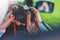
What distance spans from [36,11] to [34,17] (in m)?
0.05

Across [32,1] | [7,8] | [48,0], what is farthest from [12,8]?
[48,0]

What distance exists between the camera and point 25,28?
1.22 metres

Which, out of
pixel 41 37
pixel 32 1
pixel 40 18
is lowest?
pixel 41 37

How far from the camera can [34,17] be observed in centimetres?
122

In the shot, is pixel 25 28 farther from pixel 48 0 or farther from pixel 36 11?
pixel 48 0

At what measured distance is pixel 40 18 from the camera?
122 cm

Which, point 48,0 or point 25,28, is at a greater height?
point 48,0

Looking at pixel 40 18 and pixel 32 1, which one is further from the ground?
pixel 32 1

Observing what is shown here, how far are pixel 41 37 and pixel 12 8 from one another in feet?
0.99

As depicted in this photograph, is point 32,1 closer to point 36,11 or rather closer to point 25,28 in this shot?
point 36,11

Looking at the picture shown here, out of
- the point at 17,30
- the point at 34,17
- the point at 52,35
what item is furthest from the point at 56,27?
the point at 17,30

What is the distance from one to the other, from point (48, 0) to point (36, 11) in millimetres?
119

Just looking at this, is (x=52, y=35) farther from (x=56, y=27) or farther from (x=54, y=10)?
(x=54, y=10)

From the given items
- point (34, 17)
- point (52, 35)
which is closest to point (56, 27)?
point (52, 35)
